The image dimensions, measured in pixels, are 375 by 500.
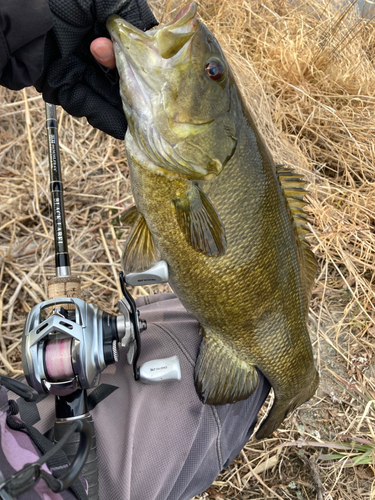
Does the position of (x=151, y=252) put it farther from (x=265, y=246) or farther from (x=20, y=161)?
(x=20, y=161)

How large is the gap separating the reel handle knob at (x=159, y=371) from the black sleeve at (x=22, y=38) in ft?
3.99

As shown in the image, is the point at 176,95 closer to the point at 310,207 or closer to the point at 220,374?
the point at 220,374

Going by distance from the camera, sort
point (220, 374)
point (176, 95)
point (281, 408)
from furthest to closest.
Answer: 1. point (281, 408)
2. point (220, 374)
3. point (176, 95)

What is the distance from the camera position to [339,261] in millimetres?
2750

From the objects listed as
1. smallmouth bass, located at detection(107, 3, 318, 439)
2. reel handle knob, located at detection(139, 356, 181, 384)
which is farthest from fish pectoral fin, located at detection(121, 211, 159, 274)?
reel handle knob, located at detection(139, 356, 181, 384)

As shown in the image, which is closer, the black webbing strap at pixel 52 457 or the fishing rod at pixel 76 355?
the black webbing strap at pixel 52 457

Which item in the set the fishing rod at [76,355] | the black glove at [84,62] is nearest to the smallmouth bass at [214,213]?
the black glove at [84,62]

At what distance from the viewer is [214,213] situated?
1.37 metres

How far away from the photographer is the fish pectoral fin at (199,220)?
1365mm

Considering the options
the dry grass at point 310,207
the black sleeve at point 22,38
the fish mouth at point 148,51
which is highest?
the fish mouth at point 148,51

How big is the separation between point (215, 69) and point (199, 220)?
558 mm

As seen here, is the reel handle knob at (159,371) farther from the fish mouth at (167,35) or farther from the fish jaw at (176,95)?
the fish mouth at (167,35)

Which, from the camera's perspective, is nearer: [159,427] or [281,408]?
[159,427]

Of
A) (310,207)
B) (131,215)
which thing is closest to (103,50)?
(131,215)
